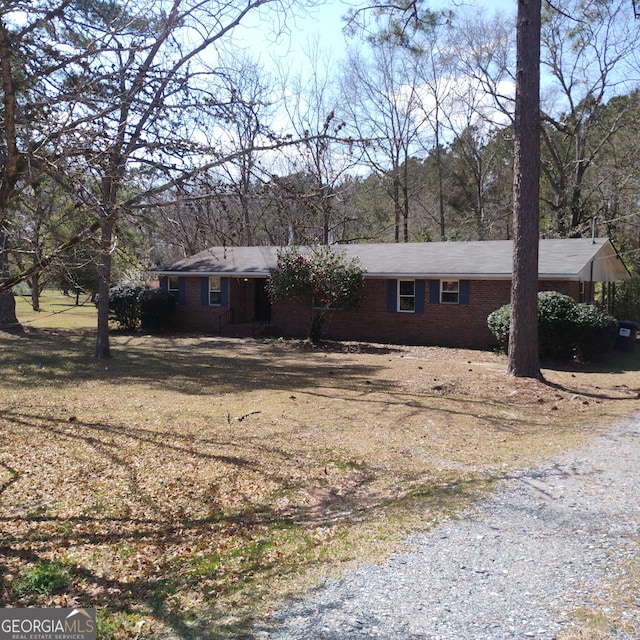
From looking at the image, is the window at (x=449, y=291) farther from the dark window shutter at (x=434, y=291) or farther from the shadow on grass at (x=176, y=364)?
the shadow on grass at (x=176, y=364)

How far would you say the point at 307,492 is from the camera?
6105mm

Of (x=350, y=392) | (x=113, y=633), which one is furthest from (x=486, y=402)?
(x=113, y=633)

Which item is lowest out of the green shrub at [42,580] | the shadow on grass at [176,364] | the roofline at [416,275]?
the green shrub at [42,580]

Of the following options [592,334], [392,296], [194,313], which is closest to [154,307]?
[194,313]

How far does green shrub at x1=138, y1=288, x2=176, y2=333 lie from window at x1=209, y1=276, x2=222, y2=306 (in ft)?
5.10

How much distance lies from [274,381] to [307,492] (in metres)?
6.92

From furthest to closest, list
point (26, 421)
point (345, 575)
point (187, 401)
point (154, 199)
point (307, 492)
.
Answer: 1. point (187, 401)
2. point (26, 421)
3. point (154, 199)
4. point (307, 492)
5. point (345, 575)

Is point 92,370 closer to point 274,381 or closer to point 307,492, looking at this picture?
point 274,381

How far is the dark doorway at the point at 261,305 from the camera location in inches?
997

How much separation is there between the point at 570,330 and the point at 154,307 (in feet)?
49.9

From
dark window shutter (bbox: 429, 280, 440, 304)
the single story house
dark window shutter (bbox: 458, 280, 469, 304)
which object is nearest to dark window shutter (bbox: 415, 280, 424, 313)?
the single story house

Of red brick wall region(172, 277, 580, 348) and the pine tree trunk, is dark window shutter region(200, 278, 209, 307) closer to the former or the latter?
red brick wall region(172, 277, 580, 348)

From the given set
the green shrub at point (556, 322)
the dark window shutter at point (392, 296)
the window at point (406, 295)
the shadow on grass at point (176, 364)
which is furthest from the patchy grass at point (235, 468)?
the dark window shutter at point (392, 296)

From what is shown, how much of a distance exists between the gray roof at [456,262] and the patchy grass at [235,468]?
5353 mm
